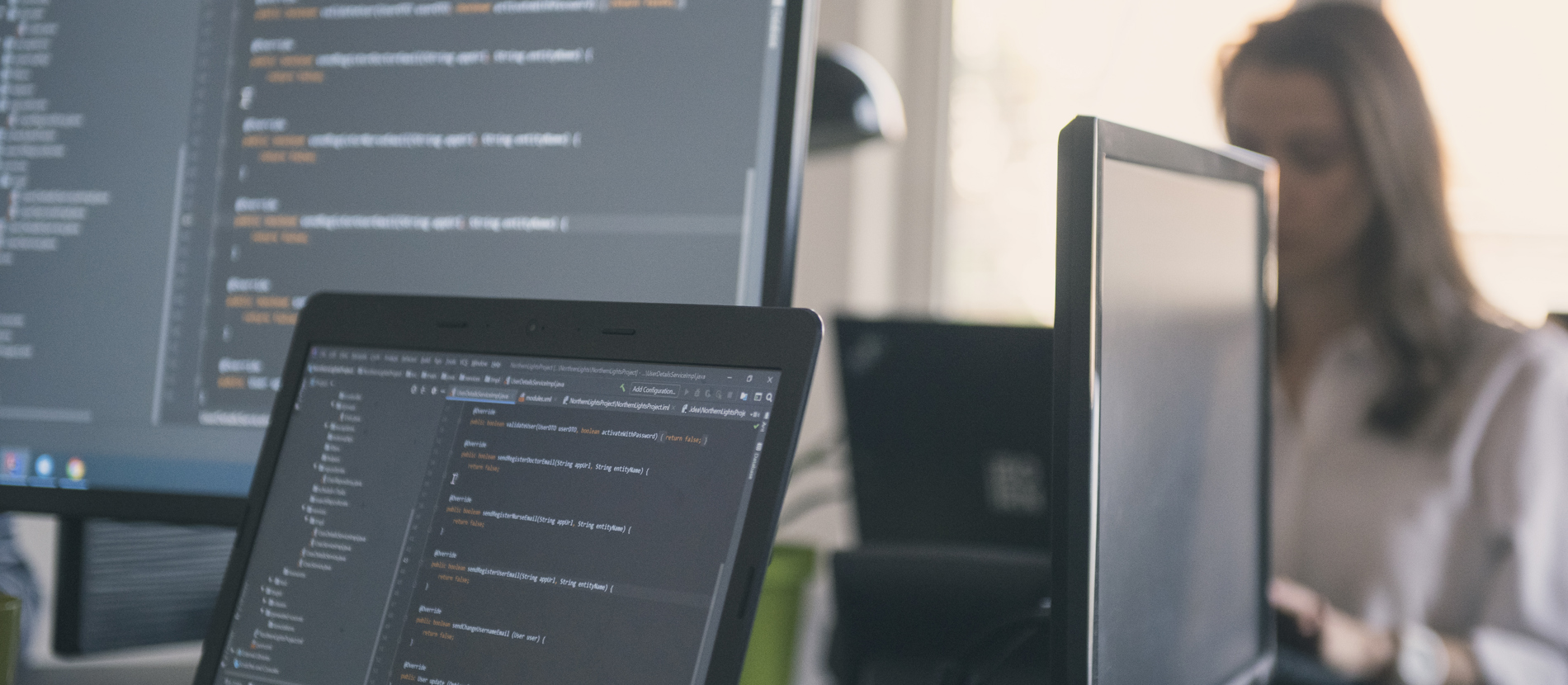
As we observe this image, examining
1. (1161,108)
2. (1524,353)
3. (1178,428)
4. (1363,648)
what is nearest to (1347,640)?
(1363,648)

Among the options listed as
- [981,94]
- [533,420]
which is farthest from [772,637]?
[981,94]

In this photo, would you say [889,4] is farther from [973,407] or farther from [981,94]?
[973,407]

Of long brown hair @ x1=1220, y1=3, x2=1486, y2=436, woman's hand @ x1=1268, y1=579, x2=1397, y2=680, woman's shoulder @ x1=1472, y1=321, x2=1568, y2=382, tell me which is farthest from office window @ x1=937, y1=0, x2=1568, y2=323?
woman's hand @ x1=1268, y1=579, x2=1397, y2=680

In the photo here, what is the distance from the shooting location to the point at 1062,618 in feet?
1.28

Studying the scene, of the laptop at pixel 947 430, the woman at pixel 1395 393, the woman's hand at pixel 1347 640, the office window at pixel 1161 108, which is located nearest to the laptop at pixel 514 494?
the laptop at pixel 947 430

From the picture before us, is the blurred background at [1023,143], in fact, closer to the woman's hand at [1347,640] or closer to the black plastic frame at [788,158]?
the woman's hand at [1347,640]

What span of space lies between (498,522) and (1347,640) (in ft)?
2.97

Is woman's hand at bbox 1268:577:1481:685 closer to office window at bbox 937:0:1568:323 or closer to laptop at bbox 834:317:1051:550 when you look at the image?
laptop at bbox 834:317:1051:550

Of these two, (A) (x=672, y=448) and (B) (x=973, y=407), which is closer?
(A) (x=672, y=448)

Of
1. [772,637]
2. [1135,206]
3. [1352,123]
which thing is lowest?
[772,637]

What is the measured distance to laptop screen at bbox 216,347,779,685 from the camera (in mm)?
424

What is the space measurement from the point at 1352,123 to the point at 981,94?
103 centimetres

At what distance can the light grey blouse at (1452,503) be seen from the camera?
1.18 m

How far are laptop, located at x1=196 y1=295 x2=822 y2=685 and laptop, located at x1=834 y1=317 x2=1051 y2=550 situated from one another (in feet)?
1.37
